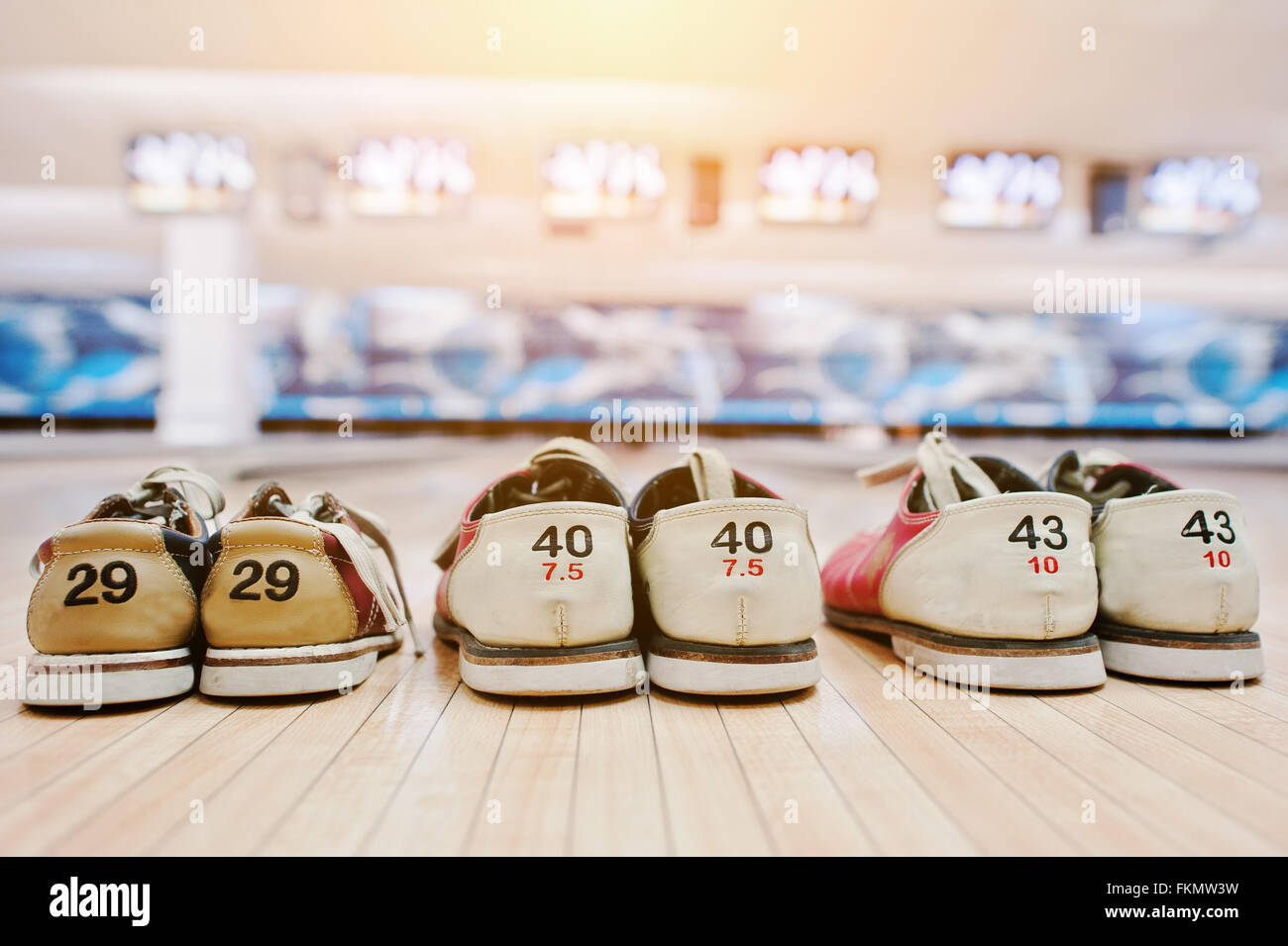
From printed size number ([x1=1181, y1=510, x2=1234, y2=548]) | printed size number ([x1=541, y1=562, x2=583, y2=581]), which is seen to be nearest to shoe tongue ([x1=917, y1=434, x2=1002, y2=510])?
printed size number ([x1=1181, y1=510, x2=1234, y2=548])

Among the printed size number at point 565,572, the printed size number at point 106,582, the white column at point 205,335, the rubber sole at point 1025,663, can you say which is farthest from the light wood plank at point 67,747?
the white column at point 205,335

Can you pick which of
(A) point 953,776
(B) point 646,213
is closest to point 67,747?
(A) point 953,776

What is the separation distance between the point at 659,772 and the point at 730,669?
24 cm

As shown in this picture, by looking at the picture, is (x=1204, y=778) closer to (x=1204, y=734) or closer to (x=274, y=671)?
(x=1204, y=734)

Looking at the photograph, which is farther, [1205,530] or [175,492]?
[175,492]

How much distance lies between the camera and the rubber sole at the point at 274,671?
A: 1.08m

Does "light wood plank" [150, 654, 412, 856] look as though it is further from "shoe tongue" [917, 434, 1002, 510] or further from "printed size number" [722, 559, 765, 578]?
"shoe tongue" [917, 434, 1002, 510]

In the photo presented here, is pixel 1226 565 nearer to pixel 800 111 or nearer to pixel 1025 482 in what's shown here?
pixel 1025 482

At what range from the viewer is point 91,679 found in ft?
3.43

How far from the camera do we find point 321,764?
912 millimetres

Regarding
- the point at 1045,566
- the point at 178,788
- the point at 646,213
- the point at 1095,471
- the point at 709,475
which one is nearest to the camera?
the point at 178,788

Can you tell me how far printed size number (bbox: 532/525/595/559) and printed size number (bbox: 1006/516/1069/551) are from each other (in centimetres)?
60

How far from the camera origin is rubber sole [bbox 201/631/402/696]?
108 centimetres
